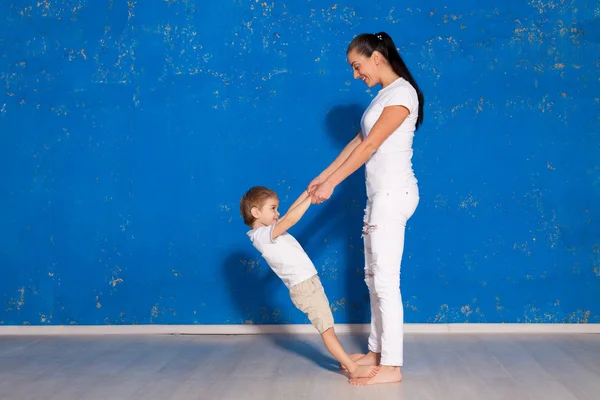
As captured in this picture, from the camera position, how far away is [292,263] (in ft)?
9.37

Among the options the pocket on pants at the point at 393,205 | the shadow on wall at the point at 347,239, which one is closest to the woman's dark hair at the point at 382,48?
the pocket on pants at the point at 393,205

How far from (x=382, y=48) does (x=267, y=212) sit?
786 millimetres

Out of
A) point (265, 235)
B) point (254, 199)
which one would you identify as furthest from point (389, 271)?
point (254, 199)

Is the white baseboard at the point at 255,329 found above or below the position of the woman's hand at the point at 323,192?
below

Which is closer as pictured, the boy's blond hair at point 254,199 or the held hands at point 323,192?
the held hands at point 323,192

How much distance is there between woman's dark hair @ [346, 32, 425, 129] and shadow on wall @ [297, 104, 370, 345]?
0.82 metres

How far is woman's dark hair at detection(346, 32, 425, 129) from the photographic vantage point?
9.24 feet

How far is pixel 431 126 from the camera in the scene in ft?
11.7

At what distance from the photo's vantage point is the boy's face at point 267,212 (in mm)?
2891

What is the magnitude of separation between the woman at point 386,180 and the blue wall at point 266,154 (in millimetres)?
765

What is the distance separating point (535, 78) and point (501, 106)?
21cm

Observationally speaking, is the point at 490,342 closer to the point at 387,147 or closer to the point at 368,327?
the point at 368,327

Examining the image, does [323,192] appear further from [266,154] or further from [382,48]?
[266,154]

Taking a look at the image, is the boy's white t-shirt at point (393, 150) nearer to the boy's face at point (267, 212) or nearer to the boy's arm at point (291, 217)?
the boy's arm at point (291, 217)
